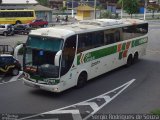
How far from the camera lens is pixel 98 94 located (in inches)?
720

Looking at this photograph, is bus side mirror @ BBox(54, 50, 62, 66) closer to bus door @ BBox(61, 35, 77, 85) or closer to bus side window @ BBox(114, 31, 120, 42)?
bus door @ BBox(61, 35, 77, 85)

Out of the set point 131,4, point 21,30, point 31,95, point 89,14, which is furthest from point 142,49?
point 131,4

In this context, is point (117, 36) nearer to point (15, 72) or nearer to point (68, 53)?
point (68, 53)

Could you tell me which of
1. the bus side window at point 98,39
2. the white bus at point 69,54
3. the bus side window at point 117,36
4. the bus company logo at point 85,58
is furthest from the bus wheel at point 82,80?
the bus side window at point 117,36

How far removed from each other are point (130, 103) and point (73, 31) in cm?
481

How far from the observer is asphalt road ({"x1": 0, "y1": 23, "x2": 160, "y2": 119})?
1581 centimetres

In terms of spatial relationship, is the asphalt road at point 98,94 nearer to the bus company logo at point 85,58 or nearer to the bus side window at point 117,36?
the bus company logo at point 85,58

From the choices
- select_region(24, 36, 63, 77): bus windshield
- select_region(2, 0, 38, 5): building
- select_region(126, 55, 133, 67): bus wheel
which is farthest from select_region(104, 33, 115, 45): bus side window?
select_region(2, 0, 38, 5): building

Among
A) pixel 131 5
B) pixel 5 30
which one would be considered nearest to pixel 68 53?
pixel 5 30

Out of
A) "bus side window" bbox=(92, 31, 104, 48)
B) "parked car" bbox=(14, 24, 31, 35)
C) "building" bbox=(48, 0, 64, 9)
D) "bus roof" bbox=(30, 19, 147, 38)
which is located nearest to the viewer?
"bus roof" bbox=(30, 19, 147, 38)

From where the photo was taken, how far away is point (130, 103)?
1675 centimetres

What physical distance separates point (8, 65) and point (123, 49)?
8.06m

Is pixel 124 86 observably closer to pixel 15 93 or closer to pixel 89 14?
pixel 15 93

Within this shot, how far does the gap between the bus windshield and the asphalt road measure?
149 cm
